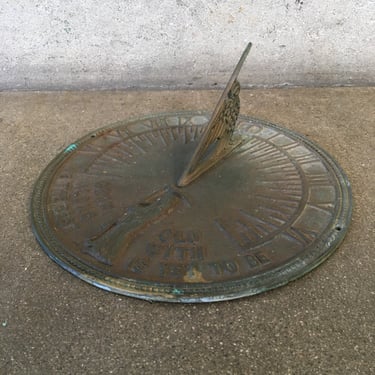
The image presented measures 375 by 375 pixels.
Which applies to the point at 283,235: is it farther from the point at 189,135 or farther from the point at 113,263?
the point at 189,135

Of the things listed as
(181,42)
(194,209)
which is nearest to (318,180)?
(194,209)

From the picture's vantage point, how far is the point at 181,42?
2.92 m

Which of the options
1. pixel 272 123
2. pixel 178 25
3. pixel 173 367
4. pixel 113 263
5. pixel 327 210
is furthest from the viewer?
pixel 178 25

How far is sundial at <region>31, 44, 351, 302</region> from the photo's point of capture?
1647 mm

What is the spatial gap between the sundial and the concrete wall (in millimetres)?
735

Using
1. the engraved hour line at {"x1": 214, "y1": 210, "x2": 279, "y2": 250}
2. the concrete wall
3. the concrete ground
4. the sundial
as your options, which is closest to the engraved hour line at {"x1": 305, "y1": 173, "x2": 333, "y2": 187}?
the sundial

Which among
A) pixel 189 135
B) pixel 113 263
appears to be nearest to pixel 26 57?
pixel 189 135

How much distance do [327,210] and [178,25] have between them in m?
1.60

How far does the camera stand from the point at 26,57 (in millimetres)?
2979

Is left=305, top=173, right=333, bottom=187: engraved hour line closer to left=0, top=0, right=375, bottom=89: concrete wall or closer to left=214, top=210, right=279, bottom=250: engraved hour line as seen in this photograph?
left=214, top=210, right=279, bottom=250: engraved hour line

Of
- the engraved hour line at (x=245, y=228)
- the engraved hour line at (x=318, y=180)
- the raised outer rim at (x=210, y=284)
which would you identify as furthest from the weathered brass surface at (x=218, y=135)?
the raised outer rim at (x=210, y=284)

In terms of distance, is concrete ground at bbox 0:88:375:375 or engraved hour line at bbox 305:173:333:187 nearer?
concrete ground at bbox 0:88:375:375

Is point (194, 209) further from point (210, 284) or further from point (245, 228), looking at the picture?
point (210, 284)

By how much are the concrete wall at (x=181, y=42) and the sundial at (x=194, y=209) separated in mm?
735
